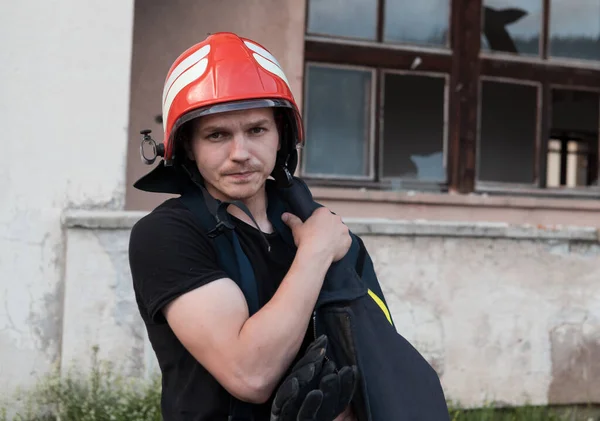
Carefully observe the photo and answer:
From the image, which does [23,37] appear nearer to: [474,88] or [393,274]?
[393,274]

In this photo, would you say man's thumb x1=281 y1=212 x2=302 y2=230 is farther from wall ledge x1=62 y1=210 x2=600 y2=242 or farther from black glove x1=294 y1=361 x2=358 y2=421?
wall ledge x1=62 y1=210 x2=600 y2=242

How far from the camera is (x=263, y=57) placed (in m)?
1.47

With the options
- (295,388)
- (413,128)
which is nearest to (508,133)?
(413,128)

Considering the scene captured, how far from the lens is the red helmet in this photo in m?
1.35

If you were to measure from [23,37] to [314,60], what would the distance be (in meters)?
2.17

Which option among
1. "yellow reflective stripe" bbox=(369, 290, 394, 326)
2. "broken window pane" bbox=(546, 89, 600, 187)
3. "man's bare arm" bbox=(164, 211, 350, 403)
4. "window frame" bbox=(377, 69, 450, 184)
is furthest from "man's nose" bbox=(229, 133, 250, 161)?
"broken window pane" bbox=(546, 89, 600, 187)

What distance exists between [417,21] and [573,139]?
1672mm

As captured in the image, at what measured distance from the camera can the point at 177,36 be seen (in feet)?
15.0

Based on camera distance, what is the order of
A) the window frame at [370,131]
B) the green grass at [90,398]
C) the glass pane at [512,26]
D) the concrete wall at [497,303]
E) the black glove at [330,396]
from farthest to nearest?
1. the glass pane at [512,26]
2. the window frame at [370,131]
3. the concrete wall at [497,303]
4. the green grass at [90,398]
5. the black glove at [330,396]

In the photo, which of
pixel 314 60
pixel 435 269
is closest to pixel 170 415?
pixel 435 269

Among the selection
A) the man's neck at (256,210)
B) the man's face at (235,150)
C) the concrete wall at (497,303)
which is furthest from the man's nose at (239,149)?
the concrete wall at (497,303)

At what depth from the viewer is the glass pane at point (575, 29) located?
17.5 feet

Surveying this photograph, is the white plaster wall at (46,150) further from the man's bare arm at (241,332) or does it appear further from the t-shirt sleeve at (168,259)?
the man's bare arm at (241,332)

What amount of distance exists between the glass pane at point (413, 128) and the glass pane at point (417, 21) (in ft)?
A: 1.01
